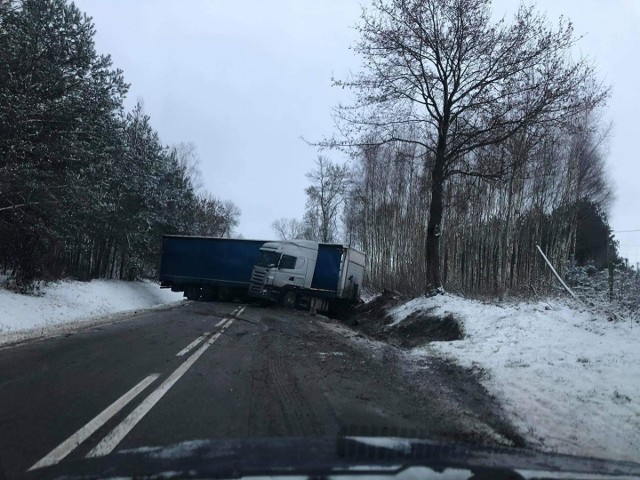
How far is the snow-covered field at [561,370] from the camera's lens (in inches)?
208

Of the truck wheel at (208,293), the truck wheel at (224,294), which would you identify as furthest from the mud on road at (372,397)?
the truck wheel at (208,293)

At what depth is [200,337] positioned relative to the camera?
39.1ft

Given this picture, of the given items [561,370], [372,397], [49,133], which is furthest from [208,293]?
[372,397]

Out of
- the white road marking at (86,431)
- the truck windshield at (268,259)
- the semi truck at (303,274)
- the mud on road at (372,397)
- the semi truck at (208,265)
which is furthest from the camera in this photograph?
the semi truck at (208,265)

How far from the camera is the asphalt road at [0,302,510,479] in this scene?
4.73 metres

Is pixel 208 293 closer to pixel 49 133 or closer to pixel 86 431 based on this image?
pixel 49 133

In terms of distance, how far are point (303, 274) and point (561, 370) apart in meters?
18.6

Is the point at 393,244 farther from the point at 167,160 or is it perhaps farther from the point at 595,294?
the point at 595,294

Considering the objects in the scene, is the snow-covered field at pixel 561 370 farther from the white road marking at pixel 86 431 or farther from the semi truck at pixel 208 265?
the semi truck at pixel 208 265

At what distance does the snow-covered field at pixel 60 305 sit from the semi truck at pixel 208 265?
Result: 8.38 ft

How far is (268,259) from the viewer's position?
85.1ft

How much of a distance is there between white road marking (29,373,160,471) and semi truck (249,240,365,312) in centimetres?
1869

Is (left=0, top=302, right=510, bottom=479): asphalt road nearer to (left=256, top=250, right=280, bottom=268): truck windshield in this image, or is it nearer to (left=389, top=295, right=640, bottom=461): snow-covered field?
(left=389, top=295, right=640, bottom=461): snow-covered field

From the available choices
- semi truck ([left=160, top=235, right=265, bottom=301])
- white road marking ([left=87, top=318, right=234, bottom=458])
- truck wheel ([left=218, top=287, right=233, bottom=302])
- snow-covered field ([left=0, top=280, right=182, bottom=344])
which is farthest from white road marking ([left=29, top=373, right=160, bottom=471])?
truck wheel ([left=218, top=287, right=233, bottom=302])
